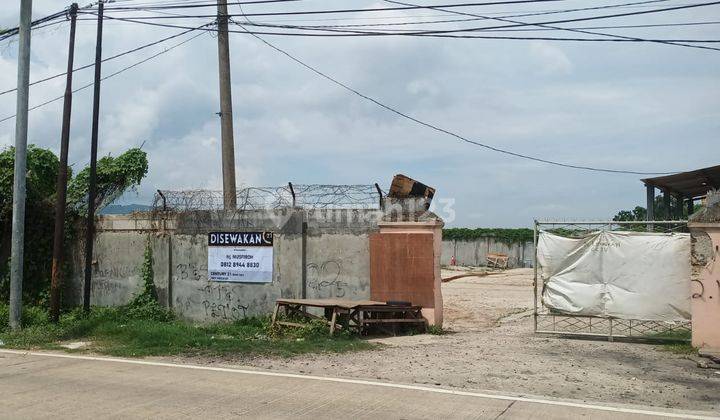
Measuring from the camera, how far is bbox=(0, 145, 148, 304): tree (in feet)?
57.8

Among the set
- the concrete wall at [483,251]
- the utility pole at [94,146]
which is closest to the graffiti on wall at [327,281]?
the utility pole at [94,146]

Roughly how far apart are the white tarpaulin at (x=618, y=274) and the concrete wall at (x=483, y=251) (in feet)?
122

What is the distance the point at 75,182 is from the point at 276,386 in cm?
1217

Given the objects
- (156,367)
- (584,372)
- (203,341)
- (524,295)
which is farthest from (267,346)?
(524,295)

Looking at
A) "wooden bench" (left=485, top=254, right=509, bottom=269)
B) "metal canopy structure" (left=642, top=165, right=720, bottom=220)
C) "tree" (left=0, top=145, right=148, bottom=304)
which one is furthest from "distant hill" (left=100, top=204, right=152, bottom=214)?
"wooden bench" (left=485, top=254, right=509, bottom=269)

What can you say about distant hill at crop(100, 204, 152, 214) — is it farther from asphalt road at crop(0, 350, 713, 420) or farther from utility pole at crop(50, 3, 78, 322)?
asphalt road at crop(0, 350, 713, 420)

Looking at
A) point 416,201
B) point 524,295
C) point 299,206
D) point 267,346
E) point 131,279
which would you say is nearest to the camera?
point 267,346

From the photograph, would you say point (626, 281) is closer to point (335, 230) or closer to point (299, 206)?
point (335, 230)

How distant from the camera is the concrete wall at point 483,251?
1969 inches

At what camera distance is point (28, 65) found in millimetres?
14867

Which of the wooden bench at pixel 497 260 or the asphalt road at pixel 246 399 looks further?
the wooden bench at pixel 497 260

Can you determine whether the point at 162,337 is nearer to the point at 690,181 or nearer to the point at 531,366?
the point at 531,366

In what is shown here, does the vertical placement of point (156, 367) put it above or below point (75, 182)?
below

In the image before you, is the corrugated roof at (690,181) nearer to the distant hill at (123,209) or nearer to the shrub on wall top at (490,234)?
the distant hill at (123,209)
